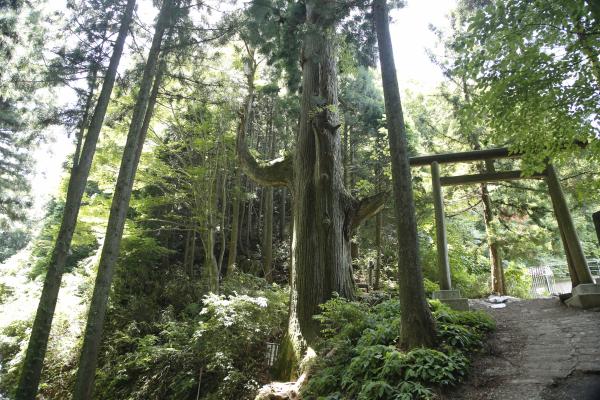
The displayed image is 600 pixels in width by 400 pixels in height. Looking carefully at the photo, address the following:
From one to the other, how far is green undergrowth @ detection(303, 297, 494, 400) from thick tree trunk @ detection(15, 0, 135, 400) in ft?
17.0

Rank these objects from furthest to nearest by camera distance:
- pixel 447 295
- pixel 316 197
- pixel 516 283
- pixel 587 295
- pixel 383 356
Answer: pixel 516 283 → pixel 316 197 → pixel 447 295 → pixel 587 295 → pixel 383 356

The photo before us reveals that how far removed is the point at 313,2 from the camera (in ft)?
20.6

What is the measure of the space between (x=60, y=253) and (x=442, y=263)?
742 cm

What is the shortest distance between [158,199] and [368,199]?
7140 millimetres

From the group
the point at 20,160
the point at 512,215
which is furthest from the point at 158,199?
the point at 512,215

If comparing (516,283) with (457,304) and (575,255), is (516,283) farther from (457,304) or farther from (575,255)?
(457,304)

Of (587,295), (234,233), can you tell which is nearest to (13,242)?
(234,233)

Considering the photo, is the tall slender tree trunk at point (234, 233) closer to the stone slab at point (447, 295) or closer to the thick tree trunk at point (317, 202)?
the thick tree trunk at point (317, 202)

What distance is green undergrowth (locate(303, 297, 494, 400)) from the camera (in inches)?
147

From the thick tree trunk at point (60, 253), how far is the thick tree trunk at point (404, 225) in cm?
606

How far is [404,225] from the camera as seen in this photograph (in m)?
4.62

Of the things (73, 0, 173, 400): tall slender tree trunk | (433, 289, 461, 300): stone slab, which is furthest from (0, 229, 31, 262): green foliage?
(433, 289, 461, 300): stone slab

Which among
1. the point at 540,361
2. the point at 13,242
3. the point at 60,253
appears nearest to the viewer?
the point at 540,361

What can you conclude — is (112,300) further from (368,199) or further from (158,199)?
(368,199)
